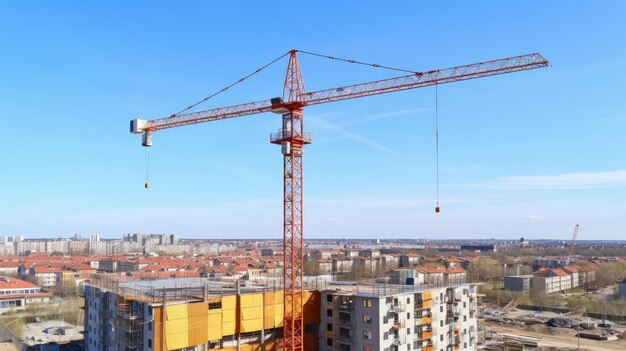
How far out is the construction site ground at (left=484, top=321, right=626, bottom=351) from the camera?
40.2m

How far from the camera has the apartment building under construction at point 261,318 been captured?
2334cm

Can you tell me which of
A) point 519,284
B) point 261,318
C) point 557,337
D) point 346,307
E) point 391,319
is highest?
point 346,307

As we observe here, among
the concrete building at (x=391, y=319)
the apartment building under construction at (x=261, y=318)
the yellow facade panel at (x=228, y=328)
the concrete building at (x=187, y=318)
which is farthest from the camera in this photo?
the concrete building at (x=391, y=319)

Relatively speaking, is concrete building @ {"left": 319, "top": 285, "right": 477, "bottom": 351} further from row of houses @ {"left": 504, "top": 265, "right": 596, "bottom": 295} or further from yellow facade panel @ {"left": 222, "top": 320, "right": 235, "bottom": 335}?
row of houses @ {"left": 504, "top": 265, "right": 596, "bottom": 295}

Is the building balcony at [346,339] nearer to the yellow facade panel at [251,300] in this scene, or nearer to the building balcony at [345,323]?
the building balcony at [345,323]

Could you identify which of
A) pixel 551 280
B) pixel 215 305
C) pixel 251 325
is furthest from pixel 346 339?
pixel 551 280

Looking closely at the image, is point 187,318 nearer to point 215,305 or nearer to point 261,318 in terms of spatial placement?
point 215,305

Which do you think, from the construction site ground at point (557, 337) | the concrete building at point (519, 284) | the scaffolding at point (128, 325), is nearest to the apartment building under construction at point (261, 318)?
the scaffolding at point (128, 325)

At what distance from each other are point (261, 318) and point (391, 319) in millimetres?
6217

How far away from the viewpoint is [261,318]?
26.3m

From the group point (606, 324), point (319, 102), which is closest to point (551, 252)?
point (606, 324)

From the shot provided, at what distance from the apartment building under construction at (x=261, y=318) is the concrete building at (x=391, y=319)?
45 millimetres

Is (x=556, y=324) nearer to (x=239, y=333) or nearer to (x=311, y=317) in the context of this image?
(x=311, y=317)

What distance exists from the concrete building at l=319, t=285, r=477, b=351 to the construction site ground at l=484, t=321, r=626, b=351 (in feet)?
47.0
